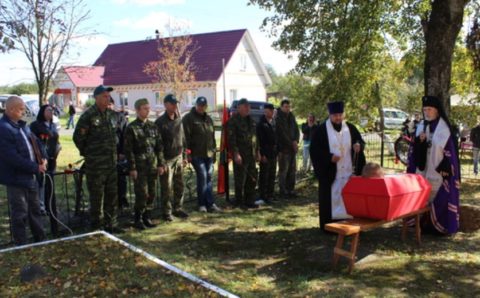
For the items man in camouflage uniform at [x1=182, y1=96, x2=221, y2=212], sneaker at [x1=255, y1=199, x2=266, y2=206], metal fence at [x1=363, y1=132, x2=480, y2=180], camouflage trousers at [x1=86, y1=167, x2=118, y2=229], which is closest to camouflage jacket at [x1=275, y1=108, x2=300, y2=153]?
sneaker at [x1=255, y1=199, x2=266, y2=206]

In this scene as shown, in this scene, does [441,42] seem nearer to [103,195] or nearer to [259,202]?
[259,202]

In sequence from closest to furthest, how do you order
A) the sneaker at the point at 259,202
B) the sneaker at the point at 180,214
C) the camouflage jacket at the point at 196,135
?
1. the sneaker at the point at 180,214
2. the camouflage jacket at the point at 196,135
3. the sneaker at the point at 259,202

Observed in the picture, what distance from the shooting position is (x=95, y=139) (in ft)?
20.7

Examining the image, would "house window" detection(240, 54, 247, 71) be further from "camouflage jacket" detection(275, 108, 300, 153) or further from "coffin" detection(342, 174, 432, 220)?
"coffin" detection(342, 174, 432, 220)

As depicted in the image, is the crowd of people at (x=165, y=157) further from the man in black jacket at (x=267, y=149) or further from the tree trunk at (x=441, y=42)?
the tree trunk at (x=441, y=42)

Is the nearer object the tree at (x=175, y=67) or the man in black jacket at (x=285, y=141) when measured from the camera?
the man in black jacket at (x=285, y=141)

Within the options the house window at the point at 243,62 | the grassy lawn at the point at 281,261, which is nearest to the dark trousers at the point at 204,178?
the grassy lawn at the point at 281,261

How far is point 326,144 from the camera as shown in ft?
21.3

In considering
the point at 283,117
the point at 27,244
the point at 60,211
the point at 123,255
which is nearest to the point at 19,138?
the point at 27,244

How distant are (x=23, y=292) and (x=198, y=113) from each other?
414cm

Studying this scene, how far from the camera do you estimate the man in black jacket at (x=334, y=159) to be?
21.2ft

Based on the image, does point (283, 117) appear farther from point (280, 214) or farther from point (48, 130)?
point (48, 130)

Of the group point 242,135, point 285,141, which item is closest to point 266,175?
point 285,141

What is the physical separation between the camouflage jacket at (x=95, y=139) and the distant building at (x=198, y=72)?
2846 cm
